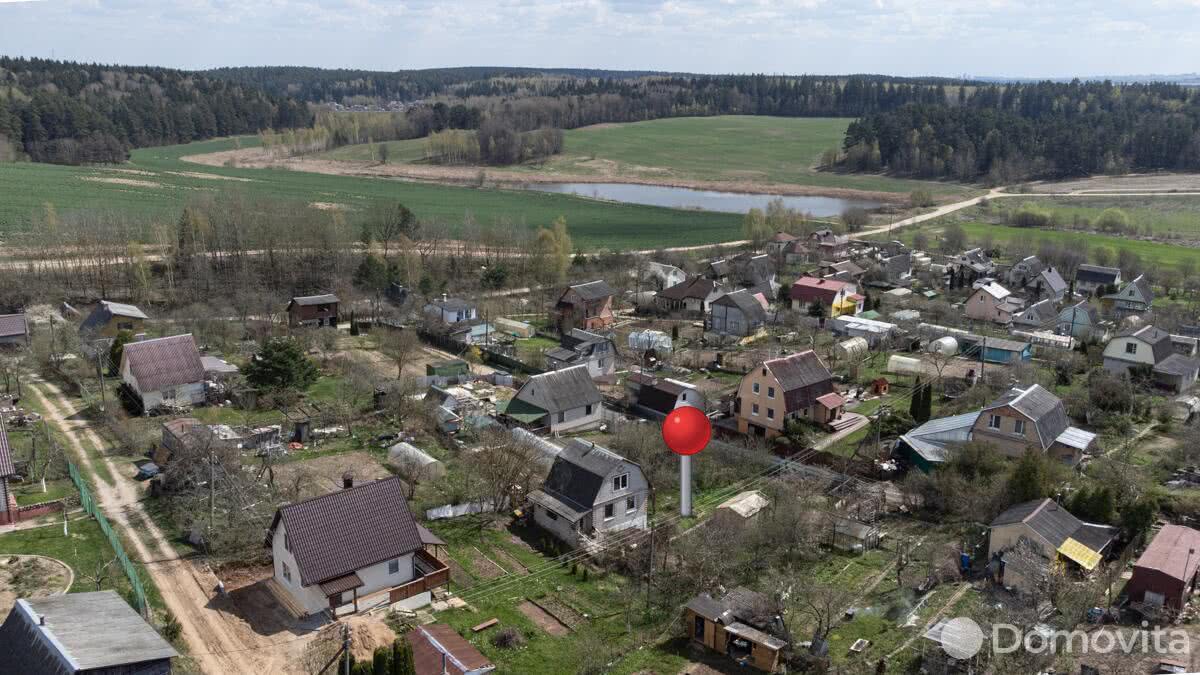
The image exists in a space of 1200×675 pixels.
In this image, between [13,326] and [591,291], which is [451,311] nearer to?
[591,291]

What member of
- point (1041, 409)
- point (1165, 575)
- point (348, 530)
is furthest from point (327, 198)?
point (1165, 575)

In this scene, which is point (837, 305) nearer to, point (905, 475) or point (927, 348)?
point (927, 348)

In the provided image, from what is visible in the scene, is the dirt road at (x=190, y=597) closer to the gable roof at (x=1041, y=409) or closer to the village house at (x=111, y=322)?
the village house at (x=111, y=322)

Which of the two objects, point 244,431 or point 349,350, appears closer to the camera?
point 244,431

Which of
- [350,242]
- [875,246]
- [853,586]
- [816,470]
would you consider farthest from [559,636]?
[875,246]

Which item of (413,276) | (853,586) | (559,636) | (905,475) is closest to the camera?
(559,636)

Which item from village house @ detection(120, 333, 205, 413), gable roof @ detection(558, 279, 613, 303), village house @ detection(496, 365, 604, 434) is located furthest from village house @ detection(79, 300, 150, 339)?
gable roof @ detection(558, 279, 613, 303)

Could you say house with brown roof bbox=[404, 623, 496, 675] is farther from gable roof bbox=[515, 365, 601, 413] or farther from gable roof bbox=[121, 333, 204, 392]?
gable roof bbox=[121, 333, 204, 392]
